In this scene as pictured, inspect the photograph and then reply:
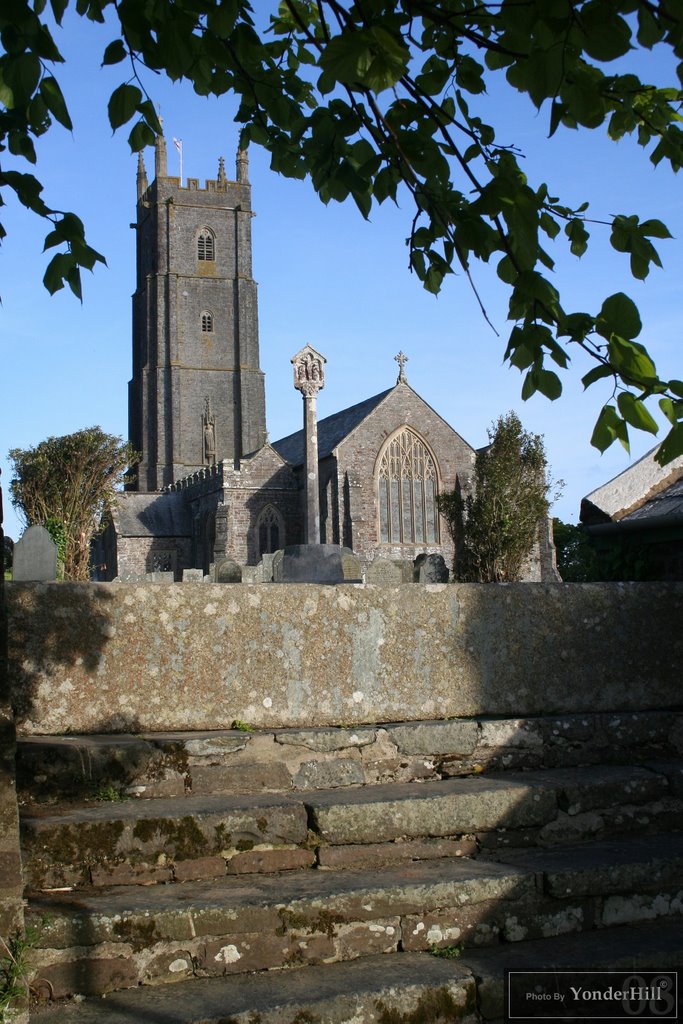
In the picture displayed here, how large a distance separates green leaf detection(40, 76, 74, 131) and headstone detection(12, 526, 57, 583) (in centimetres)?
899

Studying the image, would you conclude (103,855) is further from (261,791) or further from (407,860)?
(407,860)

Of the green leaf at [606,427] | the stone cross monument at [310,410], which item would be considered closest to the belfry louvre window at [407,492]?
the stone cross monument at [310,410]

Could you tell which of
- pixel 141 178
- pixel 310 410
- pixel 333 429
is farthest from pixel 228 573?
pixel 141 178

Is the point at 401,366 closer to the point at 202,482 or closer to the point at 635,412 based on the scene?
the point at 202,482

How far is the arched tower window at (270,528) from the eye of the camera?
46125 millimetres

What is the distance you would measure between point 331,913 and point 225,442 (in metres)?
58.8

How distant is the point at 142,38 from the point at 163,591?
245 cm

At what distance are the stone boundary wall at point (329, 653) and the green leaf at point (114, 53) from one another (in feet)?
7.39

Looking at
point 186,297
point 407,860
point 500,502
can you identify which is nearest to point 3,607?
point 407,860

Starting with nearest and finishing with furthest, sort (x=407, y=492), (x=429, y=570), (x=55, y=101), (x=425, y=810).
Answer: (x=55, y=101), (x=425, y=810), (x=429, y=570), (x=407, y=492)

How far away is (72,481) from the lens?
126 feet

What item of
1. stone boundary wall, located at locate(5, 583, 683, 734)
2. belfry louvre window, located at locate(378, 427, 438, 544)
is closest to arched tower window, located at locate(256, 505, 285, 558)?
belfry louvre window, located at locate(378, 427, 438, 544)

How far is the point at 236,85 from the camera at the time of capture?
4.24 metres

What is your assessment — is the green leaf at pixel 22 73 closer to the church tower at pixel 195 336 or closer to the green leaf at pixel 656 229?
the green leaf at pixel 656 229
